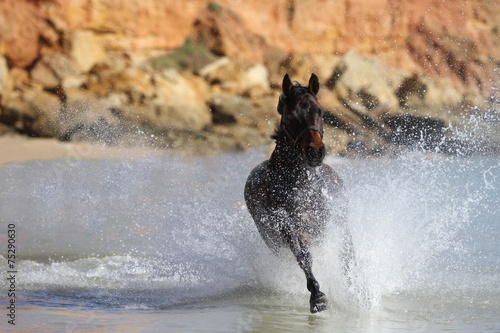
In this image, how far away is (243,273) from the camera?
6336mm

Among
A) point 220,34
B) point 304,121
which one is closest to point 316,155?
point 304,121

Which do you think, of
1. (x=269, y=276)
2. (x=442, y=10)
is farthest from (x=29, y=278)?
(x=442, y=10)

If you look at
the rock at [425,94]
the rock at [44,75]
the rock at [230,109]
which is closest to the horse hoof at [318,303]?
the rock at [230,109]

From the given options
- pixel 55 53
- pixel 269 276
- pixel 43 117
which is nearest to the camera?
pixel 269 276

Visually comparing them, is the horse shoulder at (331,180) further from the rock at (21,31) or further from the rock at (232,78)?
the rock at (232,78)

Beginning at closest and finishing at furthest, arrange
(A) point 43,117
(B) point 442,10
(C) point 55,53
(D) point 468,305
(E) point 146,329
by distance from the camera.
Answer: (E) point 146,329
(D) point 468,305
(A) point 43,117
(C) point 55,53
(B) point 442,10

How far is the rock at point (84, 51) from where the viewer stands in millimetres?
25500

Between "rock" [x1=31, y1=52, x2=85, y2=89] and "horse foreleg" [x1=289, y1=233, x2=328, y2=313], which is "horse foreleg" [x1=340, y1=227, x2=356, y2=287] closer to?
"horse foreleg" [x1=289, y1=233, x2=328, y2=313]

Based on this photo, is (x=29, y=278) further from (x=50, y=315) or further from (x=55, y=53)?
(x=55, y=53)

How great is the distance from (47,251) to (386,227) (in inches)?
140

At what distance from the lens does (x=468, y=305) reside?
5.25m

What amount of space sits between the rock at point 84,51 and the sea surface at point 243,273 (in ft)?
52.9

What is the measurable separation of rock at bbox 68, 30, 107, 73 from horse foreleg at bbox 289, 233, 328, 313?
838 inches

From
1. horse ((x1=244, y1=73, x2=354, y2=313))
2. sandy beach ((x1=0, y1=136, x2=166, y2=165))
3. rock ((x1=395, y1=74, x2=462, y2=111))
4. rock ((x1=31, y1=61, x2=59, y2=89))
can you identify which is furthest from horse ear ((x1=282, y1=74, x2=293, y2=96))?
rock ((x1=395, y1=74, x2=462, y2=111))
